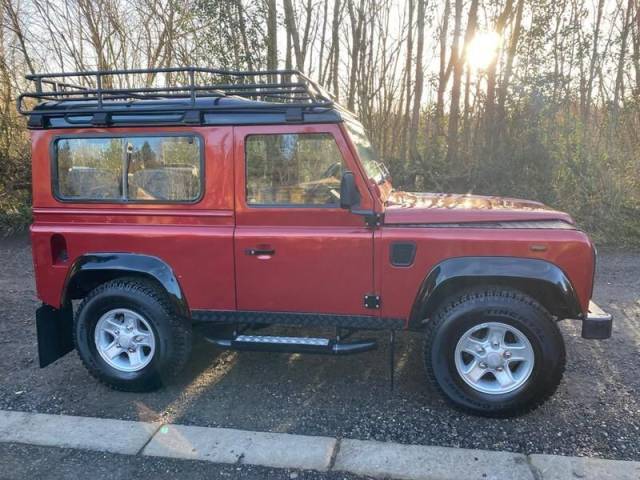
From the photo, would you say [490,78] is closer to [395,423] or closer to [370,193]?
[370,193]

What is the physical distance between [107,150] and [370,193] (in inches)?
77.3

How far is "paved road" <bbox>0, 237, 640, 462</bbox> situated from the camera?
10.0 feet

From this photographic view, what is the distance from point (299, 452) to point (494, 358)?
1409 mm

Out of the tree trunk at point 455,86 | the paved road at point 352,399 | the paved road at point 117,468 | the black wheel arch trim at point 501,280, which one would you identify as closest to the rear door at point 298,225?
the black wheel arch trim at point 501,280

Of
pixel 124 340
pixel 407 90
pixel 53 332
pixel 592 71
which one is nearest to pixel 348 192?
pixel 124 340

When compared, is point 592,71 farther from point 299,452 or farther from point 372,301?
point 299,452

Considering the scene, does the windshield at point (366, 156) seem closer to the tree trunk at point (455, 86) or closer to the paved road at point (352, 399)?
the paved road at point (352, 399)

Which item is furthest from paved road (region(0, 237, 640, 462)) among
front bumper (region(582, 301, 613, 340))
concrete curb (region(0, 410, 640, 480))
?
front bumper (region(582, 301, 613, 340))

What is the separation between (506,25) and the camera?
32.3ft

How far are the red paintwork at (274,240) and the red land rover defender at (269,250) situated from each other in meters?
0.01

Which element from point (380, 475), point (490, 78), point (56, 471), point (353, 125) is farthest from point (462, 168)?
point (56, 471)

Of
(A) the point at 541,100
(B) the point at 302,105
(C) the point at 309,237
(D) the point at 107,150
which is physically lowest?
(C) the point at 309,237

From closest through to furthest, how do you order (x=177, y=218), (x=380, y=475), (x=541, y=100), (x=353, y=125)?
(x=380, y=475), (x=177, y=218), (x=353, y=125), (x=541, y=100)

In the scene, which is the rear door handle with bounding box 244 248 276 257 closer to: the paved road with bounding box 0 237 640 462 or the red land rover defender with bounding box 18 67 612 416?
the red land rover defender with bounding box 18 67 612 416
